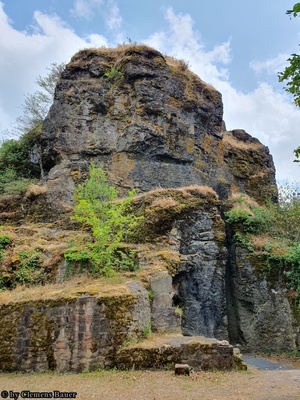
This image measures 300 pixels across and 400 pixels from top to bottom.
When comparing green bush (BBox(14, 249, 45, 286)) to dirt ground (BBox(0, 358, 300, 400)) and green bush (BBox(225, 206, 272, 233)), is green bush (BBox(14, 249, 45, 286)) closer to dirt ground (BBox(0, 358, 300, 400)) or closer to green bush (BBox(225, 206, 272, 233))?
dirt ground (BBox(0, 358, 300, 400))

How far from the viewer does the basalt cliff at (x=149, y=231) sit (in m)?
12.1

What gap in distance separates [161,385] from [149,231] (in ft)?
29.9

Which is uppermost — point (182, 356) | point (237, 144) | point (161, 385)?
point (237, 144)

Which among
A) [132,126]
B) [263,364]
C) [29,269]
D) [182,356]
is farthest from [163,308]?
[132,126]

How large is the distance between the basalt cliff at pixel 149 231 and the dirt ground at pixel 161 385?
27.0 inches

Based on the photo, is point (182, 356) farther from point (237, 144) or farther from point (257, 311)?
point (237, 144)

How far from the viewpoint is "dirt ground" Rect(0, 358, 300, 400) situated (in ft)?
28.8

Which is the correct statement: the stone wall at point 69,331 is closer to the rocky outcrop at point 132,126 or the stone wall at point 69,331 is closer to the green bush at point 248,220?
the rocky outcrop at point 132,126

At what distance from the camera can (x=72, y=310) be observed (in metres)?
12.3

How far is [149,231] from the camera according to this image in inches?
716

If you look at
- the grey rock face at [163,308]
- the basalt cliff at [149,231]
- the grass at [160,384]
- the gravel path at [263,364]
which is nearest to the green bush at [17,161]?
the basalt cliff at [149,231]

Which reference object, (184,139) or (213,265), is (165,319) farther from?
(184,139)

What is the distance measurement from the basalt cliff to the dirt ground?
2.25 ft

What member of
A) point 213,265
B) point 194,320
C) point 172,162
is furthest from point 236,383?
point 172,162
